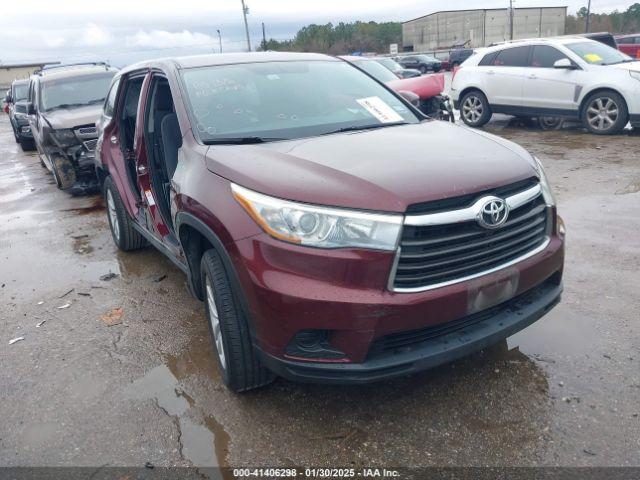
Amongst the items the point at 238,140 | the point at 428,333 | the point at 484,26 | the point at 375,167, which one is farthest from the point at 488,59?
the point at 484,26

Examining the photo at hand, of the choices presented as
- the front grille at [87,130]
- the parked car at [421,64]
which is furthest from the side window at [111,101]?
the parked car at [421,64]

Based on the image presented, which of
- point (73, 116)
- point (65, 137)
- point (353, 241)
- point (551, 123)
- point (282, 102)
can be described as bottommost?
point (551, 123)

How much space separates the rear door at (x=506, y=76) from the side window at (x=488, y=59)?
24mm

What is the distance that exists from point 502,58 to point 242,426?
10.2 meters

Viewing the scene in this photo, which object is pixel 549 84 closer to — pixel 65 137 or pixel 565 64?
pixel 565 64

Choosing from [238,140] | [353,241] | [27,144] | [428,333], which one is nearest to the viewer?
[353,241]

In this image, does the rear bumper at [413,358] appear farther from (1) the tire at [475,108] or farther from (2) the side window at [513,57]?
(1) the tire at [475,108]

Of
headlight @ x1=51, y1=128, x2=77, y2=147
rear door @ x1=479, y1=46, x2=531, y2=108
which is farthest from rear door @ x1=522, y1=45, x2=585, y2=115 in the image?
headlight @ x1=51, y1=128, x2=77, y2=147

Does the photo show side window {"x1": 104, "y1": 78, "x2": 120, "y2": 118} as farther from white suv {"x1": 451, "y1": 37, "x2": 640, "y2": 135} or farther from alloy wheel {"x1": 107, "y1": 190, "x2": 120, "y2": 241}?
white suv {"x1": 451, "y1": 37, "x2": 640, "y2": 135}

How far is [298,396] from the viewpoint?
296 centimetres

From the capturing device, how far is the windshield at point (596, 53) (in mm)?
9734

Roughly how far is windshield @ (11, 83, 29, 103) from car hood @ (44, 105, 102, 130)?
32.2 ft

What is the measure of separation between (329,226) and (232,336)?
2.59 ft

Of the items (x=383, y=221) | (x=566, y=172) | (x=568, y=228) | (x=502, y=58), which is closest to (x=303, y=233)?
(x=383, y=221)
